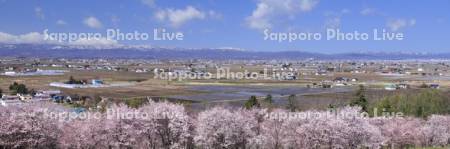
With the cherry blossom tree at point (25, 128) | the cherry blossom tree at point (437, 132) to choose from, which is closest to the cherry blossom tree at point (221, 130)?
the cherry blossom tree at point (25, 128)

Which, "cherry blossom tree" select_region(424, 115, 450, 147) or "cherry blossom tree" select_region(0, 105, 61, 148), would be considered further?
"cherry blossom tree" select_region(424, 115, 450, 147)

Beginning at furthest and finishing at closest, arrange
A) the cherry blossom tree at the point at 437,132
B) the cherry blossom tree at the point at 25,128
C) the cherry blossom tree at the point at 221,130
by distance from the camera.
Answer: the cherry blossom tree at the point at 437,132 < the cherry blossom tree at the point at 221,130 < the cherry blossom tree at the point at 25,128

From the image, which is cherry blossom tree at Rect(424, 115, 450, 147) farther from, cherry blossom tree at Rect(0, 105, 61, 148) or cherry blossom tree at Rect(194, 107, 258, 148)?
cherry blossom tree at Rect(0, 105, 61, 148)

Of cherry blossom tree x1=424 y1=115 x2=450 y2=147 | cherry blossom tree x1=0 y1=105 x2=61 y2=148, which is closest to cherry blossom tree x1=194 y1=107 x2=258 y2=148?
cherry blossom tree x1=0 y1=105 x2=61 y2=148

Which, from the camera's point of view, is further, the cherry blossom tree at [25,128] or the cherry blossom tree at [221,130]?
the cherry blossom tree at [221,130]

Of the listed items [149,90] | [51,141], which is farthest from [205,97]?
[51,141]

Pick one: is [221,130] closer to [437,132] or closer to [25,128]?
[25,128]

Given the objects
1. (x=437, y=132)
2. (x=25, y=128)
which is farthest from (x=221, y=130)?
(x=437, y=132)

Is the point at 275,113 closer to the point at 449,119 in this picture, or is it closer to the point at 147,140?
the point at 147,140

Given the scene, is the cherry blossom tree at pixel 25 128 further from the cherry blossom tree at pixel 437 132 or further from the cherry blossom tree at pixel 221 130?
the cherry blossom tree at pixel 437 132

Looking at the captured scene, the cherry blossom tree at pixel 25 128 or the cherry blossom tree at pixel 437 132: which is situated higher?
the cherry blossom tree at pixel 25 128

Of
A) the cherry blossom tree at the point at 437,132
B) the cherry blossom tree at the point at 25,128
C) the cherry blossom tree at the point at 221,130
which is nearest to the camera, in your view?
the cherry blossom tree at the point at 25,128
